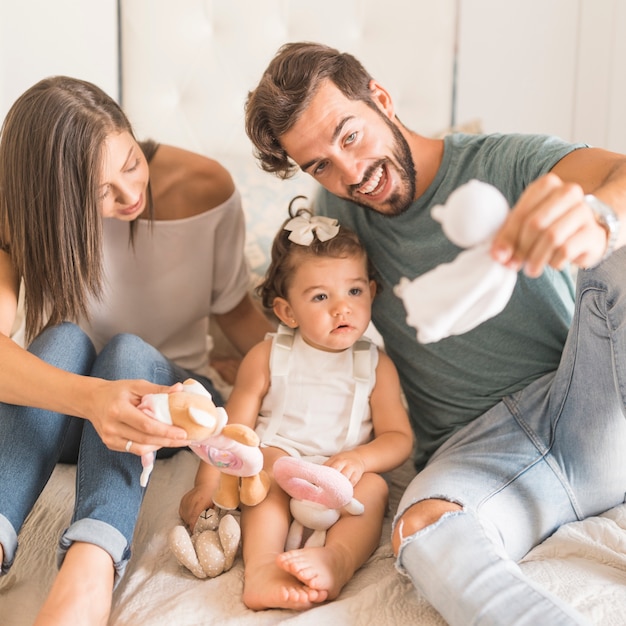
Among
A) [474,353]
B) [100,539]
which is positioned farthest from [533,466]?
[100,539]

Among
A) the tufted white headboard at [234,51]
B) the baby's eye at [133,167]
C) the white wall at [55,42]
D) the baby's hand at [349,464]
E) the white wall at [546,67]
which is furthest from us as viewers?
the white wall at [546,67]

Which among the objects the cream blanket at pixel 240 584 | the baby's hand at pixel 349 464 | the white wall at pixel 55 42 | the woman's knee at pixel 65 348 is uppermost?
the white wall at pixel 55 42

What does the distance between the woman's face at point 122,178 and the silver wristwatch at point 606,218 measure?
2.65 feet

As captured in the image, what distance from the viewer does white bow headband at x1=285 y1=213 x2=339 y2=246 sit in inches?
55.3

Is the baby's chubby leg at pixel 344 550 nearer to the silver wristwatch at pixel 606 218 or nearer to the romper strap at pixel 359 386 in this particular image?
the romper strap at pixel 359 386

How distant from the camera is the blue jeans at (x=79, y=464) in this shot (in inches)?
42.6

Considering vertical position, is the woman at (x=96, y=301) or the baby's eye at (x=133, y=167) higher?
the baby's eye at (x=133, y=167)

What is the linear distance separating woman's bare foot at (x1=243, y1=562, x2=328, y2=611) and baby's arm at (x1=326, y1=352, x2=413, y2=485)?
22cm

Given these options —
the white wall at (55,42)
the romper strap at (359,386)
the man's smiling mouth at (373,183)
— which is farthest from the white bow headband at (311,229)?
the white wall at (55,42)

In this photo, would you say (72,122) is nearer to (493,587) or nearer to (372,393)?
(372,393)

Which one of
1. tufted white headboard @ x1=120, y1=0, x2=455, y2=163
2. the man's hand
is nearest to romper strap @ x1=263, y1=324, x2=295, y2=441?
the man's hand

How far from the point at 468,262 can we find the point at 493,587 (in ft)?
1.45

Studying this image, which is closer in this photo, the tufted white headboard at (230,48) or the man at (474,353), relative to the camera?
the man at (474,353)

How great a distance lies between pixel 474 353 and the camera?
4.50ft
